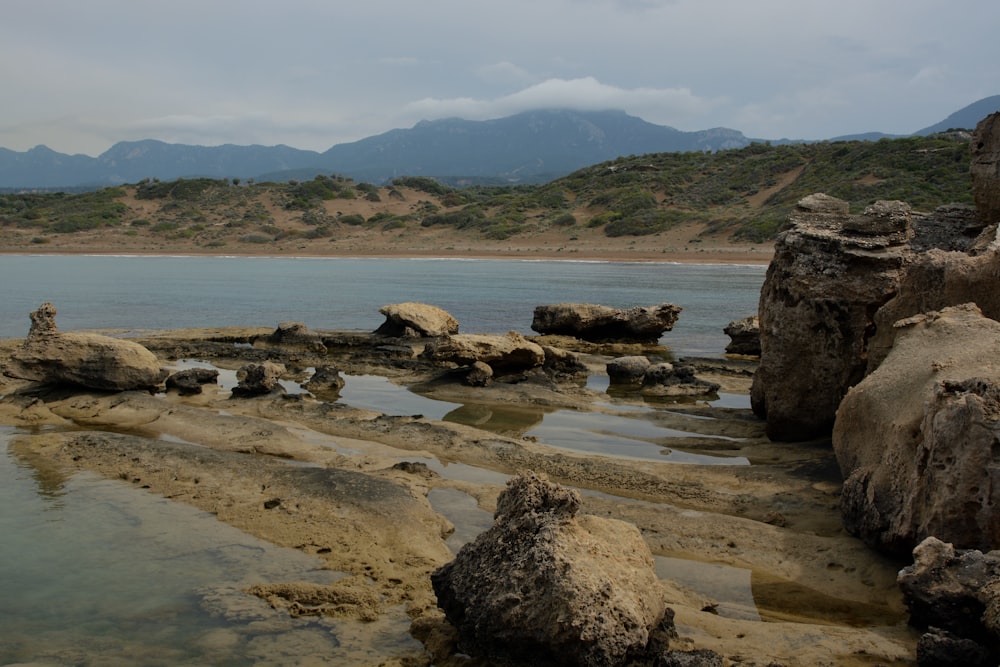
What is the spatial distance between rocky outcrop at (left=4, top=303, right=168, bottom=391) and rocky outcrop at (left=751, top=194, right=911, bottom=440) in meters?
8.17

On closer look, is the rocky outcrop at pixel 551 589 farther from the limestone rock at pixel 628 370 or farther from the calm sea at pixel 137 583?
the limestone rock at pixel 628 370

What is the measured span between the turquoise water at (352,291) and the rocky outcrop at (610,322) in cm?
68

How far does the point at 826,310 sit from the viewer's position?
890cm

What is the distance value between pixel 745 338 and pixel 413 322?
21.7 feet

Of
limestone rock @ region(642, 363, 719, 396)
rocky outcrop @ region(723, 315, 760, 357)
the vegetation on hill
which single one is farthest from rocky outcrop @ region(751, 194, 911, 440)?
the vegetation on hill

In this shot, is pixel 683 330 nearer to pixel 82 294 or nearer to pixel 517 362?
pixel 517 362

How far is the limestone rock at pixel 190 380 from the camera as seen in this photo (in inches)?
464

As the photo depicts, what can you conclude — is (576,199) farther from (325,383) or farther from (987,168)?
(987,168)

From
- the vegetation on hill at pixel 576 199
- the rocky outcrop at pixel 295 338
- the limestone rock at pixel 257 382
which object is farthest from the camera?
the vegetation on hill at pixel 576 199

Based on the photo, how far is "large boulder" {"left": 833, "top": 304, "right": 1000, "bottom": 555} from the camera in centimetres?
490

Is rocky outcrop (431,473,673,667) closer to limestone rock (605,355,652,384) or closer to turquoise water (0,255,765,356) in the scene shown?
limestone rock (605,355,652,384)

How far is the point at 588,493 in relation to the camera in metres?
7.41

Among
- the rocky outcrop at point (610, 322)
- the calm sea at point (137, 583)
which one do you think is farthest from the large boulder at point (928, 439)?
the rocky outcrop at point (610, 322)

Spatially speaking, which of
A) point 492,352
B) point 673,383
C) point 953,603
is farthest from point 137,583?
point 673,383
